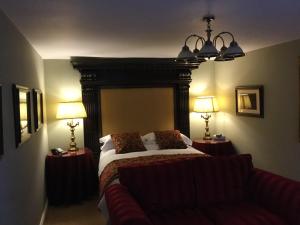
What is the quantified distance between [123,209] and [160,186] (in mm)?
628

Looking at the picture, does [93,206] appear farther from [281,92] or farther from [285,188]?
[281,92]

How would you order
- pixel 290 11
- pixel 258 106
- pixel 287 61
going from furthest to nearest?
pixel 258 106
pixel 287 61
pixel 290 11

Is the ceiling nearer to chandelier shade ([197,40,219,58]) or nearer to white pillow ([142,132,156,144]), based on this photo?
chandelier shade ([197,40,219,58])

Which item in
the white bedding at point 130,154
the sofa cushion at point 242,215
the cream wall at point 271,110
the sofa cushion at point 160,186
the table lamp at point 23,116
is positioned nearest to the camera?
the sofa cushion at point 242,215

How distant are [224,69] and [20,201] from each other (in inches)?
154

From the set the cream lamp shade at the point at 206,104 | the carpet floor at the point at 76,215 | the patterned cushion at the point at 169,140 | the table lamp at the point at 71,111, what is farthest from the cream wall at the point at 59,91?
the cream lamp shade at the point at 206,104

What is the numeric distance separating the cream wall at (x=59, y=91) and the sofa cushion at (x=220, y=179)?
261 cm

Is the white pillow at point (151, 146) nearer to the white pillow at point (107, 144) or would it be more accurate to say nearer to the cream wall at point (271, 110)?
the white pillow at point (107, 144)

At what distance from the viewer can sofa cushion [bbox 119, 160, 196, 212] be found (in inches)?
102

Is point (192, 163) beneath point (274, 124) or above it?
beneath

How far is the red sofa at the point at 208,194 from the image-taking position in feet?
7.58

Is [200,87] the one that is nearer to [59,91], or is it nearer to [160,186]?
[59,91]

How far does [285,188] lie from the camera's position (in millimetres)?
2414

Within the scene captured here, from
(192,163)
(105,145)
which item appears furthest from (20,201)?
(105,145)
